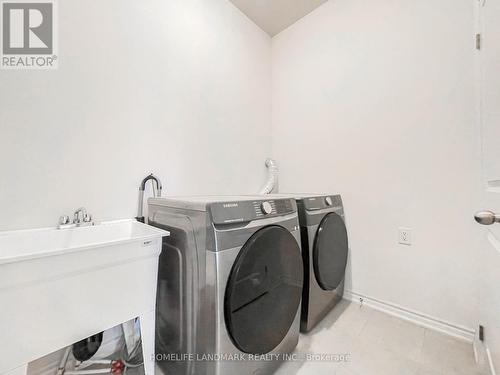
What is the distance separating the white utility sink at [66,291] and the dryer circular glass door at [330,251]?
921 mm

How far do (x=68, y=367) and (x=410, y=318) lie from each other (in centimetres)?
194

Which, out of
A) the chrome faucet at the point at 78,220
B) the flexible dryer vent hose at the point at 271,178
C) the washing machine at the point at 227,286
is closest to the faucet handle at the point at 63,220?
the chrome faucet at the point at 78,220

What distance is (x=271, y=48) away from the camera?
2365 millimetres

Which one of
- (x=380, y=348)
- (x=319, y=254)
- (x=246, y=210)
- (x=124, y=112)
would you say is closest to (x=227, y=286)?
(x=246, y=210)

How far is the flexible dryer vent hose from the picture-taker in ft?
6.99

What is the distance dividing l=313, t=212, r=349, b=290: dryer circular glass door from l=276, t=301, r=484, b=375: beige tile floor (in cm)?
28

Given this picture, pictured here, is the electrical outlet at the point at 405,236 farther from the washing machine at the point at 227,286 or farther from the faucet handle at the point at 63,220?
the faucet handle at the point at 63,220

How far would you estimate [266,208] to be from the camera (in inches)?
38.7

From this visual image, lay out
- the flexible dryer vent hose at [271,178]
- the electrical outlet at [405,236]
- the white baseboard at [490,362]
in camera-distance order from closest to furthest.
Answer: the white baseboard at [490,362] → the electrical outlet at [405,236] → the flexible dryer vent hose at [271,178]

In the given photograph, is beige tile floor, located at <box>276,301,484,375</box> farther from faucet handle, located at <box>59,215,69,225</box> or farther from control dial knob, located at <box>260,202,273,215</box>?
faucet handle, located at <box>59,215,69,225</box>

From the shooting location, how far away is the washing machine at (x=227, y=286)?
2.64 feet

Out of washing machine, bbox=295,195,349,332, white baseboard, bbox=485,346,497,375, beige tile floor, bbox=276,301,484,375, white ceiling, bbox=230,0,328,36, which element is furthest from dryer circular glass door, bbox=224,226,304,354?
white ceiling, bbox=230,0,328,36

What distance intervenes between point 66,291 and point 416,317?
198 cm

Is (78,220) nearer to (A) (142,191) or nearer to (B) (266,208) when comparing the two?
(A) (142,191)
